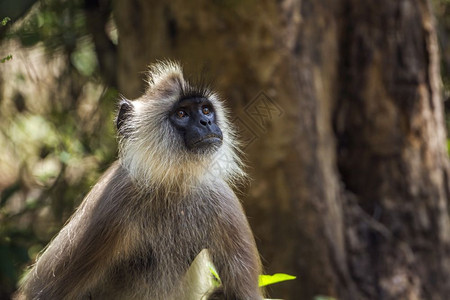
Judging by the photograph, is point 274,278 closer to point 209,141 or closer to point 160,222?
point 160,222

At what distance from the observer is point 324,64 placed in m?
7.45

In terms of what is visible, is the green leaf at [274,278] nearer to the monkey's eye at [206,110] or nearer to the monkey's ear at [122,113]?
the monkey's eye at [206,110]

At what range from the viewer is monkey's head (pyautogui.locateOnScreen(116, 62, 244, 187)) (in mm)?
4395

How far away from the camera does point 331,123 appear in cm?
767

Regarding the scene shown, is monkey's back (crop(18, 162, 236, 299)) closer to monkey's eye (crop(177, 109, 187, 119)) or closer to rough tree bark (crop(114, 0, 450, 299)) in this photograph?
monkey's eye (crop(177, 109, 187, 119))

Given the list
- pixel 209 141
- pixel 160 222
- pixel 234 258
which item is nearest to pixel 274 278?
pixel 234 258

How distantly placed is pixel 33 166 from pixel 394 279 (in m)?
4.05

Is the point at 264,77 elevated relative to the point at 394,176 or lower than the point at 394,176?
elevated

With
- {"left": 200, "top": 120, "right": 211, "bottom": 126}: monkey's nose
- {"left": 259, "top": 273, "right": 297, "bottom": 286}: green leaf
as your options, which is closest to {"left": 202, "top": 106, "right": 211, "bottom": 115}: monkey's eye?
{"left": 200, "top": 120, "right": 211, "bottom": 126}: monkey's nose

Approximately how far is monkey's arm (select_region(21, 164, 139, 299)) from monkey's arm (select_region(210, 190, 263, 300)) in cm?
59

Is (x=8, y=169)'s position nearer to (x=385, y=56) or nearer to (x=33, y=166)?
(x=33, y=166)

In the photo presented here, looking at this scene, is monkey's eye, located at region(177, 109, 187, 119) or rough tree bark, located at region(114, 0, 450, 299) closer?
monkey's eye, located at region(177, 109, 187, 119)

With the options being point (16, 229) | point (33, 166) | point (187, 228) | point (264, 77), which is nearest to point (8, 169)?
point (33, 166)

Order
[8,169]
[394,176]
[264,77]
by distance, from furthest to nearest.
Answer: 1. [8,169]
2. [394,176]
3. [264,77]
